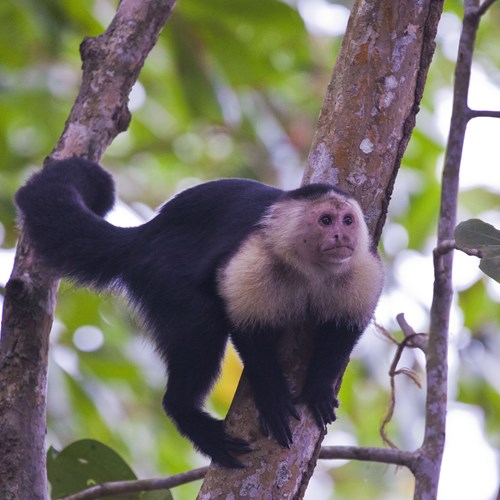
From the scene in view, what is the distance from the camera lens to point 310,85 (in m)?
6.20

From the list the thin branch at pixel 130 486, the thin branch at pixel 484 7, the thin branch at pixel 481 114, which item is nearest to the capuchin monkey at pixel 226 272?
the thin branch at pixel 130 486

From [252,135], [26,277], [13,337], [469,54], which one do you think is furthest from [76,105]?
[252,135]

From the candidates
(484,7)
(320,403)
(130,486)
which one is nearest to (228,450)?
(320,403)

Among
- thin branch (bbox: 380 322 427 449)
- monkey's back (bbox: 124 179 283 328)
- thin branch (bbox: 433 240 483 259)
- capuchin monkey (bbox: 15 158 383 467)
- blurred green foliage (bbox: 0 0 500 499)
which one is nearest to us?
thin branch (bbox: 433 240 483 259)

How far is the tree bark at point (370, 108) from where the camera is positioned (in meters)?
2.39

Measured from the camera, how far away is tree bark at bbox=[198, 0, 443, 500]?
2393 mm

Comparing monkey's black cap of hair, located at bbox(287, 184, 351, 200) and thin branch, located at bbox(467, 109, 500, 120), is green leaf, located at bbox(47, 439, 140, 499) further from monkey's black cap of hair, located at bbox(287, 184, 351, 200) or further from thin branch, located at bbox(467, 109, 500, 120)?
thin branch, located at bbox(467, 109, 500, 120)

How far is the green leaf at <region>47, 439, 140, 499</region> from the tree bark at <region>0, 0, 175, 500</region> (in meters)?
0.35

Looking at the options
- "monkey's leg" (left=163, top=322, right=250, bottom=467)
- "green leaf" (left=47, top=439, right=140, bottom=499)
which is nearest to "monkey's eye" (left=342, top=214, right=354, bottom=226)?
"monkey's leg" (left=163, top=322, right=250, bottom=467)

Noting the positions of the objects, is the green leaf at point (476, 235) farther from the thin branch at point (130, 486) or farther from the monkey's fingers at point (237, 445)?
the thin branch at point (130, 486)

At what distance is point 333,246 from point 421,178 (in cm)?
356

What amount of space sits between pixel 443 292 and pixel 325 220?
0.42 metres

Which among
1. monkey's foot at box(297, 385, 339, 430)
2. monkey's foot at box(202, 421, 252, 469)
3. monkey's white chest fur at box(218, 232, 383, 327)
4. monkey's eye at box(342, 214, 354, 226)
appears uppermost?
monkey's eye at box(342, 214, 354, 226)

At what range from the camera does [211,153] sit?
717cm
